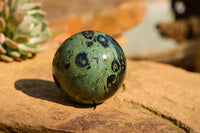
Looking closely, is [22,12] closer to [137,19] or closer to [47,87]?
[47,87]

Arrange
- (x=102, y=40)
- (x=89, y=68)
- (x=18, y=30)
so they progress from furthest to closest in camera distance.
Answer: (x=18, y=30)
(x=102, y=40)
(x=89, y=68)

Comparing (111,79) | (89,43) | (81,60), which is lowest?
(111,79)

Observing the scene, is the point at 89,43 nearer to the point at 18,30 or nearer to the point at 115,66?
the point at 115,66

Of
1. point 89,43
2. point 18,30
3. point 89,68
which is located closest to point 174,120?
point 89,68

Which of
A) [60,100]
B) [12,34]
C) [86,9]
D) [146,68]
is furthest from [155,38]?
[60,100]

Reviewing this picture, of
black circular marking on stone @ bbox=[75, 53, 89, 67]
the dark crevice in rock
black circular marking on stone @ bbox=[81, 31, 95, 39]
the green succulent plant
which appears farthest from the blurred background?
the dark crevice in rock

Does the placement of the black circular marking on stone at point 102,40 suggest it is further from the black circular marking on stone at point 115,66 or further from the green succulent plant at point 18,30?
the green succulent plant at point 18,30

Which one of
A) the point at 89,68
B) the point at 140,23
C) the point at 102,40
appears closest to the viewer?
the point at 89,68
